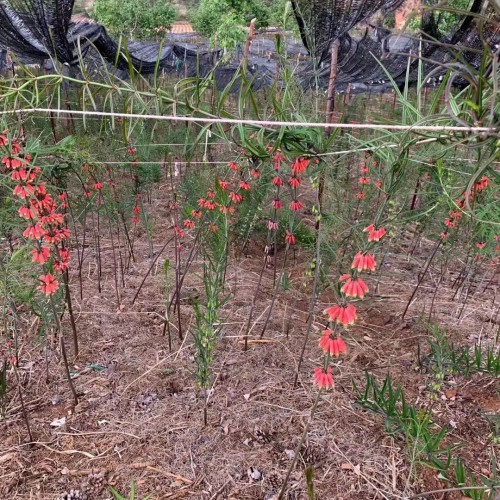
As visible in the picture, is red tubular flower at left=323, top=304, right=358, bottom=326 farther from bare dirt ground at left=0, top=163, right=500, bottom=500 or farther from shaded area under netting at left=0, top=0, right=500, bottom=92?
bare dirt ground at left=0, top=163, right=500, bottom=500

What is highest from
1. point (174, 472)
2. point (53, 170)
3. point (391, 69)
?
point (391, 69)

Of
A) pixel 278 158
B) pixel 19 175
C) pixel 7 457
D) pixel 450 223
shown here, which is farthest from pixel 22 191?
pixel 450 223

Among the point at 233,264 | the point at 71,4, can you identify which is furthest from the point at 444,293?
the point at 71,4

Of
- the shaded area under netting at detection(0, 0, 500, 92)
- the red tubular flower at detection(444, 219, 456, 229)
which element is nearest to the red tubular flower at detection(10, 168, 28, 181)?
the shaded area under netting at detection(0, 0, 500, 92)

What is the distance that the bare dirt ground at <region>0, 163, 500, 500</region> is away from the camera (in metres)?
1.61

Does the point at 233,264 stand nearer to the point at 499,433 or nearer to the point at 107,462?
the point at 107,462

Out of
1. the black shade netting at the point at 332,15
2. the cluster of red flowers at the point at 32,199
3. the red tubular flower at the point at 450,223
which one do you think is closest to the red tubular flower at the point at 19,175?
the cluster of red flowers at the point at 32,199

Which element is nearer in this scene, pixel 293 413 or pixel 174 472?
pixel 174 472

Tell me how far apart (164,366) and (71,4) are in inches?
123

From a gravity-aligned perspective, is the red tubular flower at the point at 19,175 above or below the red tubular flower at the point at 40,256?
above

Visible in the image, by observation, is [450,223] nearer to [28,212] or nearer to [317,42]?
[317,42]

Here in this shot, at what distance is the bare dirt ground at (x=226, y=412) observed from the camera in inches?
63.5

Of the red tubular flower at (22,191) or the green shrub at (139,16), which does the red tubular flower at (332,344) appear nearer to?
the red tubular flower at (22,191)

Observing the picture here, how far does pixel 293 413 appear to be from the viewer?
74.2 inches
